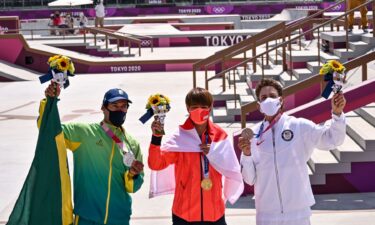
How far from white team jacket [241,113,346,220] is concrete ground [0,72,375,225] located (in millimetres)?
2868

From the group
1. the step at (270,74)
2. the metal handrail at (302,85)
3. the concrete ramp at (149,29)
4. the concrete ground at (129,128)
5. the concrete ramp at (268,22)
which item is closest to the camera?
the concrete ground at (129,128)

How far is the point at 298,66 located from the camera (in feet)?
53.1

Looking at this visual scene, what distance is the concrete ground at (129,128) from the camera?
853cm

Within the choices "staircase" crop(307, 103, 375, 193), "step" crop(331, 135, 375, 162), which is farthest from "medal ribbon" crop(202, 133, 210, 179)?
"step" crop(331, 135, 375, 162)

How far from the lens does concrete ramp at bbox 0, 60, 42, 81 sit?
25094 millimetres

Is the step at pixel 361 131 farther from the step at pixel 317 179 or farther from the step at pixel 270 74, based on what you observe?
the step at pixel 270 74

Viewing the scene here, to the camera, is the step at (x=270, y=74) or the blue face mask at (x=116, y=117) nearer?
the blue face mask at (x=116, y=117)

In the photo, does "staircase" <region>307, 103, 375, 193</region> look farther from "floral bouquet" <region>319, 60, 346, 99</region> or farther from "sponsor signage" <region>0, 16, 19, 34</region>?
"sponsor signage" <region>0, 16, 19, 34</region>

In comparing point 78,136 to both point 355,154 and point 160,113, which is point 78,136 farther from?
point 355,154

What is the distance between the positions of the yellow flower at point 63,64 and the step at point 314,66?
10214mm

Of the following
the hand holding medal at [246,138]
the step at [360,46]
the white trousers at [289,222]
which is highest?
the step at [360,46]

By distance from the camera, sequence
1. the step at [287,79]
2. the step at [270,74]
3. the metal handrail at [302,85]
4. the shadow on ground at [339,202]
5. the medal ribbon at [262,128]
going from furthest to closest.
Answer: the step at [270,74], the step at [287,79], the metal handrail at [302,85], the shadow on ground at [339,202], the medal ribbon at [262,128]

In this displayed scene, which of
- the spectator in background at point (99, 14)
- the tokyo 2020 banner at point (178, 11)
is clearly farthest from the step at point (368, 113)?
the tokyo 2020 banner at point (178, 11)

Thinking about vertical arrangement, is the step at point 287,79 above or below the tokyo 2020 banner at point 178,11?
below
